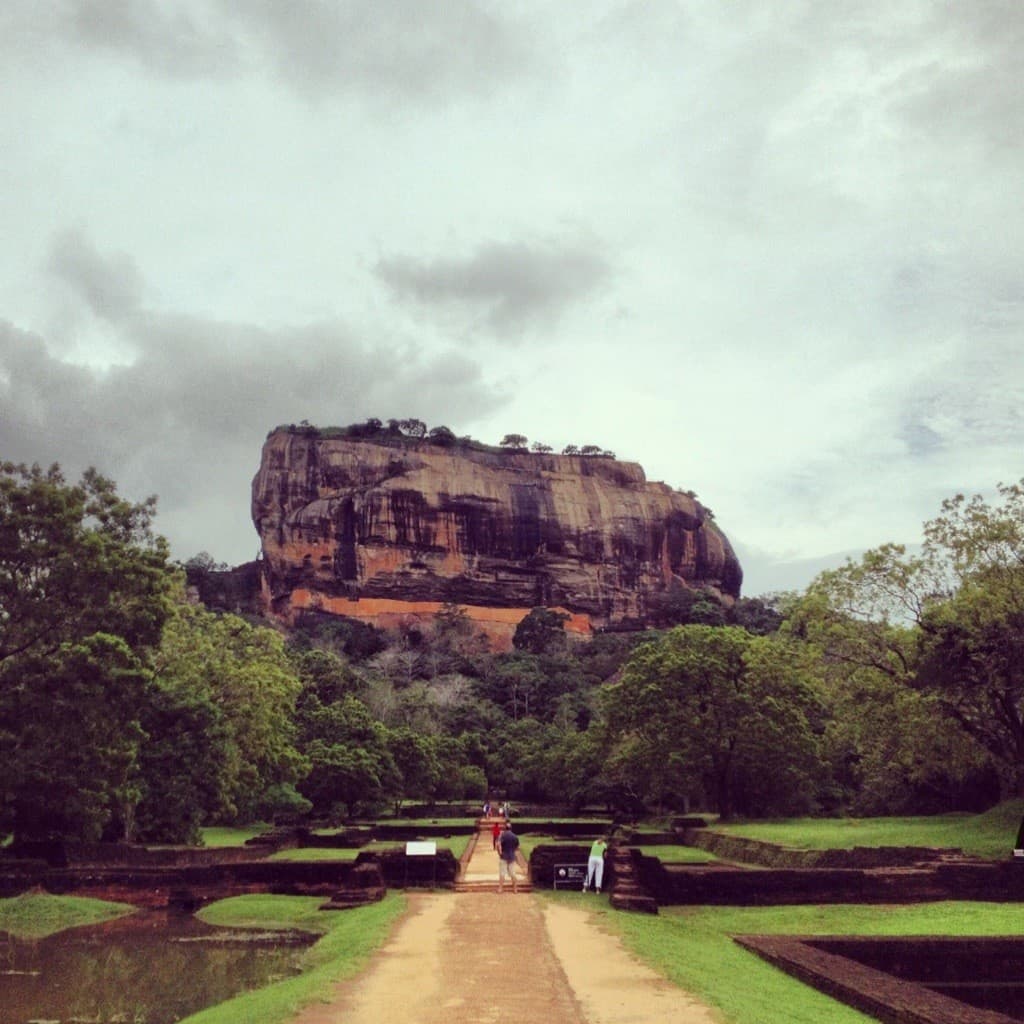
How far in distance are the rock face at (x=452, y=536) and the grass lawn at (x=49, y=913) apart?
81479 millimetres

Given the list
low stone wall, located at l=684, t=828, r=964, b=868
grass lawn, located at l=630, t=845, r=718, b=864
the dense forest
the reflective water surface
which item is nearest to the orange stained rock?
the dense forest

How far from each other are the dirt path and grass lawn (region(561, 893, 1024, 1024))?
34 centimetres

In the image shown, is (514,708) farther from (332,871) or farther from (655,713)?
(332,871)

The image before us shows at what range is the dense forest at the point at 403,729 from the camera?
55.6 ft

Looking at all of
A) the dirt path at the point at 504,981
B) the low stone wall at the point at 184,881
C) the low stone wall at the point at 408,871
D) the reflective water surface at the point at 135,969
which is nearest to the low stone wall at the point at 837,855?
the low stone wall at the point at 408,871

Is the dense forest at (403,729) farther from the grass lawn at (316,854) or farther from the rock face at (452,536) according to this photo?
the rock face at (452,536)

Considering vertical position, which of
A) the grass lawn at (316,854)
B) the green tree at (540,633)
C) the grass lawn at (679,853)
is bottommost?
the grass lawn at (679,853)

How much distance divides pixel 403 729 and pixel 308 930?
2577 centimetres

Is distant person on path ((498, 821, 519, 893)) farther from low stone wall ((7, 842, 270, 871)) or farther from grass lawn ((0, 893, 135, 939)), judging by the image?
low stone wall ((7, 842, 270, 871))

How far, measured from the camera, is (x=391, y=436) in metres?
106

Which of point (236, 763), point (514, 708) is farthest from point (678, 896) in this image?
point (514, 708)

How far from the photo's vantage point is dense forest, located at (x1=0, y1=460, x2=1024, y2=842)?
17.0 meters

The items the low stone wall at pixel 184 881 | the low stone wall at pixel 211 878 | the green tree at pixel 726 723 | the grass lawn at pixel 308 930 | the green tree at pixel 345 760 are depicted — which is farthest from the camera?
the green tree at pixel 345 760

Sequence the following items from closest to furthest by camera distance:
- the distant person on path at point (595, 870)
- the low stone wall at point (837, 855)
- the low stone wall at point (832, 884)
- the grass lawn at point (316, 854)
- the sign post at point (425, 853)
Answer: the low stone wall at point (832, 884) < the distant person on path at point (595, 870) < the sign post at point (425, 853) < the low stone wall at point (837, 855) < the grass lawn at point (316, 854)
